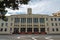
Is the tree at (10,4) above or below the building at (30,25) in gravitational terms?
above

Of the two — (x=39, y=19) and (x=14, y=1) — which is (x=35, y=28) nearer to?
(x=39, y=19)

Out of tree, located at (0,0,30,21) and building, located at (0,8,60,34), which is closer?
tree, located at (0,0,30,21)

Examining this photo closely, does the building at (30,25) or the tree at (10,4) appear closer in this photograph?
the tree at (10,4)

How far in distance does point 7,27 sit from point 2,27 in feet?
7.71

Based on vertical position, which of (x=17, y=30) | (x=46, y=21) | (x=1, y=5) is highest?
(x=1, y=5)

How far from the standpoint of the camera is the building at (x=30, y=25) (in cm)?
5481

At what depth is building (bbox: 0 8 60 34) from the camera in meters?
54.8

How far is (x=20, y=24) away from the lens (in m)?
55.0

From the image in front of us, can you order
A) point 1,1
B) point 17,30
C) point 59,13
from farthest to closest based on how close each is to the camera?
point 59,13
point 17,30
point 1,1

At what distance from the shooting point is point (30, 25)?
55.1 m

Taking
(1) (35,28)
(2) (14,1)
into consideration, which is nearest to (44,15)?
(1) (35,28)

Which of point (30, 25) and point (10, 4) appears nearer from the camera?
point (10, 4)

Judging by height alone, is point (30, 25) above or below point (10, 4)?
below

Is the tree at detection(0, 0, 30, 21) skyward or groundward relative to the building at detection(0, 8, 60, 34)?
skyward
